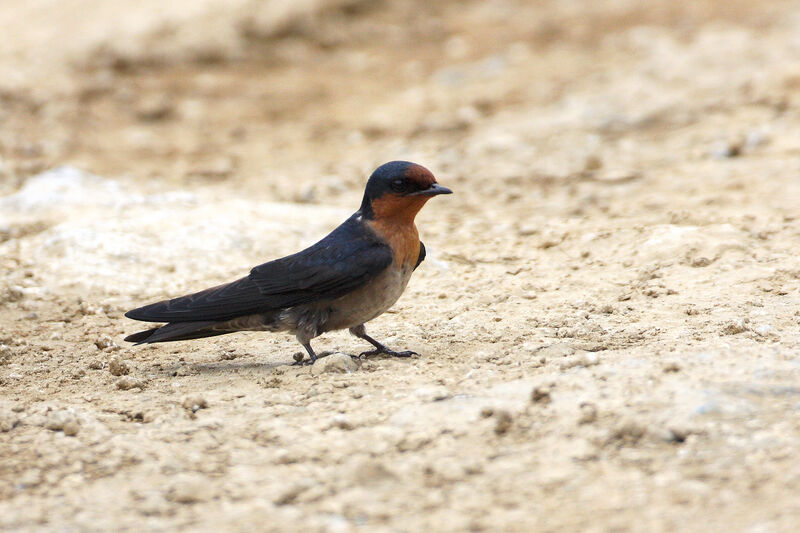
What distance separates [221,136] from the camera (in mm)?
10117

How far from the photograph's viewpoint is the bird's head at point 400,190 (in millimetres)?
4742

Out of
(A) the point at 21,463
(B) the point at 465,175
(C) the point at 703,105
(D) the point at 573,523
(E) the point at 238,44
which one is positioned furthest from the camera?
(E) the point at 238,44

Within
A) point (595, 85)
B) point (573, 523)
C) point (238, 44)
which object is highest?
point (238, 44)

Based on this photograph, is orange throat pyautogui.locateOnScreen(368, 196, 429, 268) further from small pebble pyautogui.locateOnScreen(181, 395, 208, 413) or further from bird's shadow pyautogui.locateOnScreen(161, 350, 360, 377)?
small pebble pyautogui.locateOnScreen(181, 395, 208, 413)

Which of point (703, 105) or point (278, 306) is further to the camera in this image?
point (703, 105)

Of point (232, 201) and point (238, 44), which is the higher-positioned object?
point (238, 44)

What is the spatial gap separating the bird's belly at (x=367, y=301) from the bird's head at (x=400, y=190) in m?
0.29

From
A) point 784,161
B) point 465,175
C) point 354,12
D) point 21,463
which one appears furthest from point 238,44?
point 21,463

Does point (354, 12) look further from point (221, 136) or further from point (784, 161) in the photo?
point (784, 161)

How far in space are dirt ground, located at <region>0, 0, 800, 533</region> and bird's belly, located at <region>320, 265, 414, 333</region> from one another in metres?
0.30

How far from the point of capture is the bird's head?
15.6ft

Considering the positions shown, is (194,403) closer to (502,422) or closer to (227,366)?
(227,366)

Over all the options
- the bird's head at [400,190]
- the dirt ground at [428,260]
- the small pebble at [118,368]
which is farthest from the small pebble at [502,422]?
the small pebble at [118,368]

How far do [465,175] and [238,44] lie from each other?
4863 mm
